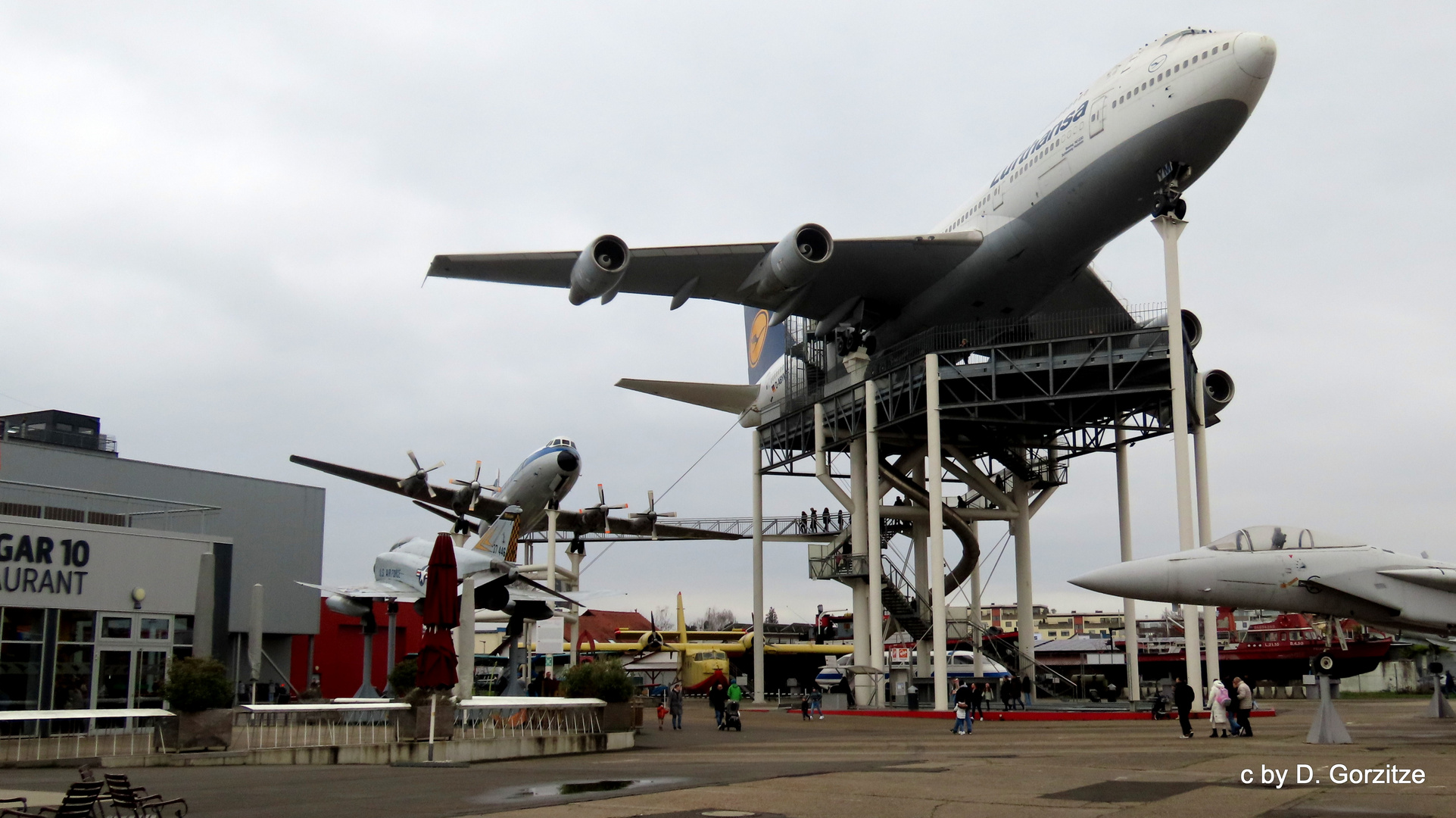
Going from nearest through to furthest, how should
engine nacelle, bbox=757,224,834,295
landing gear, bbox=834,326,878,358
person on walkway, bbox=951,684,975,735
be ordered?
person on walkway, bbox=951,684,975,735 < engine nacelle, bbox=757,224,834,295 < landing gear, bbox=834,326,878,358

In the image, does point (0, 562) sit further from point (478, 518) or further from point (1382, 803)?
point (1382, 803)

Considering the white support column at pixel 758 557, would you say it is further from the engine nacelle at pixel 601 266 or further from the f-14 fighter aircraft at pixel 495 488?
the engine nacelle at pixel 601 266

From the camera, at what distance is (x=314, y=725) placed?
2161cm

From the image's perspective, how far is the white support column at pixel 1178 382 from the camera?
2575cm

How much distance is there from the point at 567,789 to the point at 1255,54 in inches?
848

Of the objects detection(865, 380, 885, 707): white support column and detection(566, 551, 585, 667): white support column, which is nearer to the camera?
detection(865, 380, 885, 707): white support column

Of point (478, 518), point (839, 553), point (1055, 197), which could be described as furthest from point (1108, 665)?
point (1055, 197)

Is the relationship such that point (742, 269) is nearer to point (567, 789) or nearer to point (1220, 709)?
point (1220, 709)

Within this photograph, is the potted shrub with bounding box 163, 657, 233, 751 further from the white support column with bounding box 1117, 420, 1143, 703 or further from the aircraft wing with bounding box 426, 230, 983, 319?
the white support column with bounding box 1117, 420, 1143, 703

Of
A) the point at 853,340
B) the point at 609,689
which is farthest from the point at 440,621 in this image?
the point at 853,340

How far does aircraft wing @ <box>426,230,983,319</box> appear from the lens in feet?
95.8

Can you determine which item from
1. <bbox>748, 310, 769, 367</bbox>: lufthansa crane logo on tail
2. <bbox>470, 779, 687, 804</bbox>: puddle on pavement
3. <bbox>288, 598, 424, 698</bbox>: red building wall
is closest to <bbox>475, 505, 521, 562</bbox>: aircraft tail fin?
<bbox>748, 310, 769, 367</bbox>: lufthansa crane logo on tail

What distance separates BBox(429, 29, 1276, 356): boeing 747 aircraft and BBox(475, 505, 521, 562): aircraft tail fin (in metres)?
9.37

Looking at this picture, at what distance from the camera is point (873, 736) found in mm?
22734
